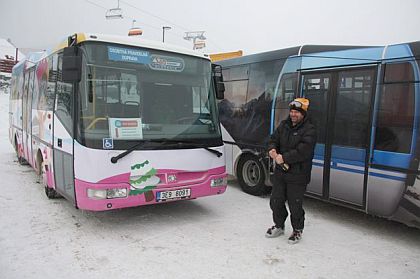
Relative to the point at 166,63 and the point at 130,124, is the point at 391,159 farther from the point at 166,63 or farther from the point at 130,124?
the point at 130,124

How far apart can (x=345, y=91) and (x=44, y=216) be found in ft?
16.4

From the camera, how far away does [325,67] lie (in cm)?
553

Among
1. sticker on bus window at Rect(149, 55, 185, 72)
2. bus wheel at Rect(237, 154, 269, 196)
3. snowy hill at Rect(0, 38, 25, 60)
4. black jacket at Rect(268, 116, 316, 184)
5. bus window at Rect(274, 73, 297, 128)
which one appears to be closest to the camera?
black jacket at Rect(268, 116, 316, 184)

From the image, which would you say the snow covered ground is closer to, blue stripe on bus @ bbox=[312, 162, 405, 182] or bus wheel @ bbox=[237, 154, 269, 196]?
bus wheel @ bbox=[237, 154, 269, 196]

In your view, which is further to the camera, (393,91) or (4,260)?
(393,91)

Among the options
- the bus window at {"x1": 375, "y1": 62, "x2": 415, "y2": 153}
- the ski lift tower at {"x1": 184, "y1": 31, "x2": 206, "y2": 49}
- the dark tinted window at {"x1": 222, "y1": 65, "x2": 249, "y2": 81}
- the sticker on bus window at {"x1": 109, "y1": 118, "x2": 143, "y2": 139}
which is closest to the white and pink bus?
the sticker on bus window at {"x1": 109, "y1": 118, "x2": 143, "y2": 139}

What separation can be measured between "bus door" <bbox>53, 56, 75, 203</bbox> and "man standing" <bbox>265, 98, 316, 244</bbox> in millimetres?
2725

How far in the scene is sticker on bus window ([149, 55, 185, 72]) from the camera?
5.00 meters

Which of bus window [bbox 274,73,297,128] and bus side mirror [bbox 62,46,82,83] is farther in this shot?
bus window [bbox 274,73,297,128]

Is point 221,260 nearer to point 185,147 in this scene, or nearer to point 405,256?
point 185,147

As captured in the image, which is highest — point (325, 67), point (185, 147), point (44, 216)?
point (325, 67)

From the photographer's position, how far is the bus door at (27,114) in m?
7.46

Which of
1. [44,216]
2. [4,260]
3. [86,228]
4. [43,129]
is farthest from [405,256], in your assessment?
[43,129]

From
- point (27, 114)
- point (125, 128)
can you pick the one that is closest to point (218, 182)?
point (125, 128)
